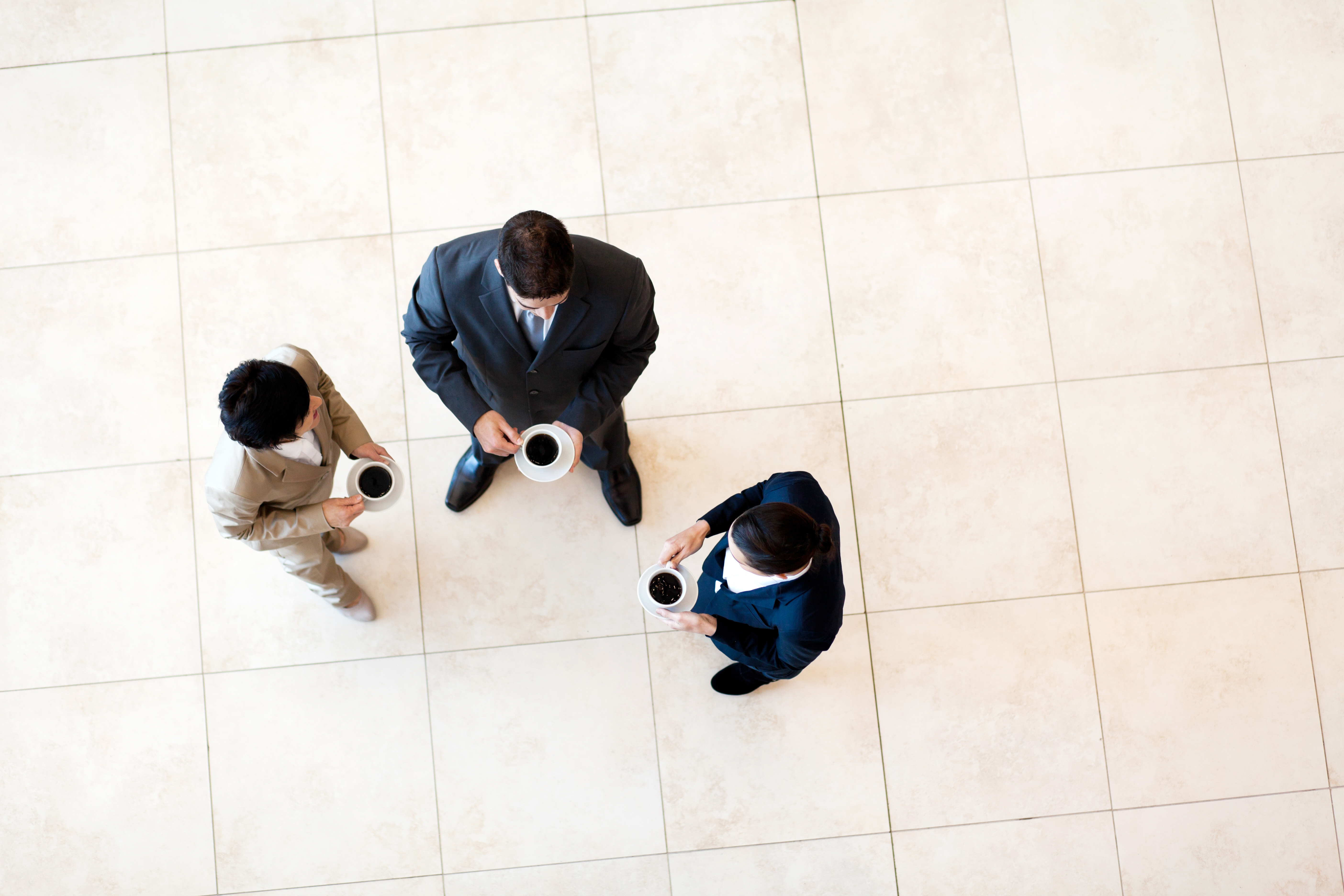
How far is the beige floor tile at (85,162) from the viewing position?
3.18m

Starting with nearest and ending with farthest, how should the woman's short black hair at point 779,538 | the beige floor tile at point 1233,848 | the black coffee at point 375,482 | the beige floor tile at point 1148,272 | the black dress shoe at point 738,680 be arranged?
the woman's short black hair at point 779,538 < the black coffee at point 375,482 < the black dress shoe at point 738,680 < the beige floor tile at point 1233,848 < the beige floor tile at point 1148,272

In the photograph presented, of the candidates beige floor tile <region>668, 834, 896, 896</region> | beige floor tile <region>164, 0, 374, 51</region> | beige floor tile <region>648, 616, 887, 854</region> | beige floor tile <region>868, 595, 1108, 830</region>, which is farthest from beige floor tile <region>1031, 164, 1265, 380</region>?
beige floor tile <region>164, 0, 374, 51</region>

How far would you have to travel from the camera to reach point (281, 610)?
3039 mm

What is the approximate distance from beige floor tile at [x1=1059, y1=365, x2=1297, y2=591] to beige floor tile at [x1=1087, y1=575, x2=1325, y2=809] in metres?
0.09

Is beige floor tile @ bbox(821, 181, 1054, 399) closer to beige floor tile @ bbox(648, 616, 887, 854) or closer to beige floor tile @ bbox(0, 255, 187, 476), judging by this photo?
beige floor tile @ bbox(648, 616, 887, 854)

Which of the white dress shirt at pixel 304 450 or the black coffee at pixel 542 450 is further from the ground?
the white dress shirt at pixel 304 450

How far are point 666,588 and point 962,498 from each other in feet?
4.55

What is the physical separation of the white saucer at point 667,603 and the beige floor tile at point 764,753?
76cm

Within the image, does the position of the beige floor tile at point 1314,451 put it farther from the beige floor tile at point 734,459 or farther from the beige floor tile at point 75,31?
the beige floor tile at point 75,31

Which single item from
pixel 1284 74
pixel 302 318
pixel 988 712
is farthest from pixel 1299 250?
pixel 302 318

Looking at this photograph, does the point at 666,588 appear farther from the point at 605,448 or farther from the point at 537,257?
the point at 537,257

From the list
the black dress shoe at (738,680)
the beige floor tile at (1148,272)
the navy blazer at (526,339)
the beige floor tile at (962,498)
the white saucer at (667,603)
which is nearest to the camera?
the navy blazer at (526,339)

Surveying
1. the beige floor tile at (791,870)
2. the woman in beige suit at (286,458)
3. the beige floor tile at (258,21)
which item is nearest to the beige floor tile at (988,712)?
the beige floor tile at (791,870)

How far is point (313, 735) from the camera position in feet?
9.80
